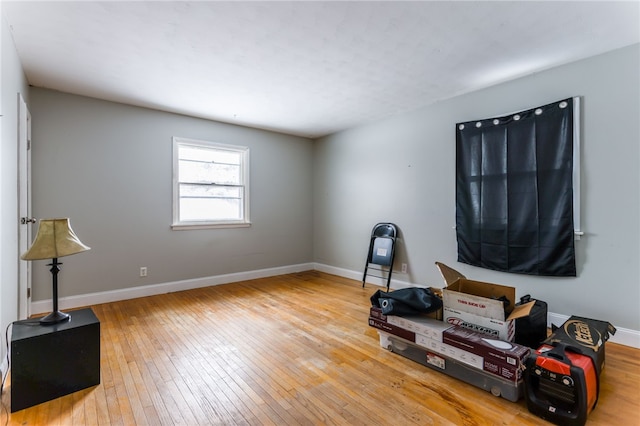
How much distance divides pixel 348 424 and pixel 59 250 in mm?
1930

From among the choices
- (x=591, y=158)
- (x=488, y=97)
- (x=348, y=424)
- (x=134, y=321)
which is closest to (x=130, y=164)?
(x=134, y=321)

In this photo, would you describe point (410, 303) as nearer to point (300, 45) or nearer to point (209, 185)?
point (300, 45)

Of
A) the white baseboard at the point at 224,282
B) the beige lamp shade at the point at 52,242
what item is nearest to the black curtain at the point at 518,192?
the white baseboard at the point at 224,282

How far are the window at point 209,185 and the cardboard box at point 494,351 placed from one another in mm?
3544

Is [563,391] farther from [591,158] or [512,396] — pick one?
[591,158]

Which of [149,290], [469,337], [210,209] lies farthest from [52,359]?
[210,209]

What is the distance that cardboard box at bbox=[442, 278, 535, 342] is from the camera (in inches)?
79.5

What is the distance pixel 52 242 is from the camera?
5.98 feet

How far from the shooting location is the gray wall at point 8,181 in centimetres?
192

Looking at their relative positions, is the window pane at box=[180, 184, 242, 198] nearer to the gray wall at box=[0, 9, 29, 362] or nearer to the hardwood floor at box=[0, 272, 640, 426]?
the hardwood floor at box=[0, 272, 640, 426]

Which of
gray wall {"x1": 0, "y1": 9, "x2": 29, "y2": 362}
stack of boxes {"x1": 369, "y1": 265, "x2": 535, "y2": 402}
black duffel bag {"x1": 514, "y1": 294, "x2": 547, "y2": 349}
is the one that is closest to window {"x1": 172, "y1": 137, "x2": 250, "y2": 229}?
gray wall {"x1": 0, "y1": 9, "x2": 29, "y2": 362}

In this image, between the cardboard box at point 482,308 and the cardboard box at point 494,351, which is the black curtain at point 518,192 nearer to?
the cardboard box at point 482,308

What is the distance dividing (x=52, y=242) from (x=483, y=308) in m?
2.78

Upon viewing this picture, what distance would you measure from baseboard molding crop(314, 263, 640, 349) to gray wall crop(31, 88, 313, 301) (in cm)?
113
